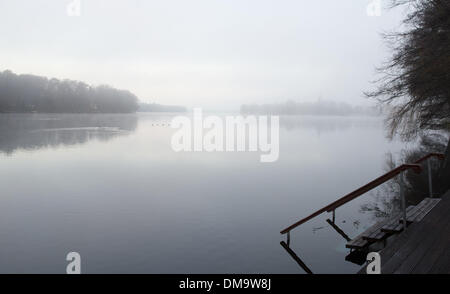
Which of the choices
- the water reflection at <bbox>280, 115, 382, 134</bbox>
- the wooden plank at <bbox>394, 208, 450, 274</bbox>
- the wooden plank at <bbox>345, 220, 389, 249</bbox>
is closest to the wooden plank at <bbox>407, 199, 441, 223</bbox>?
the wooden plank at <bbox>394, 208, 450, 274</bbox>

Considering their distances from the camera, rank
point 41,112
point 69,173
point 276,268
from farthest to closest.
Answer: point 41,112 < point 69,173 < point 276,268

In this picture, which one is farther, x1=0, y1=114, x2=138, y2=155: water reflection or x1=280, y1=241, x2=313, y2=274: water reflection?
x1=0, y1=114, x2=138, y2=155: water reflection

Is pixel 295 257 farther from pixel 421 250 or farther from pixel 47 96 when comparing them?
pixel 47 96

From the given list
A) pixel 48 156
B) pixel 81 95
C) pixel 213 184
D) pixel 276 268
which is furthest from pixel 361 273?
pixel 81 95

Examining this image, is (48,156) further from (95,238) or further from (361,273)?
(361,273)

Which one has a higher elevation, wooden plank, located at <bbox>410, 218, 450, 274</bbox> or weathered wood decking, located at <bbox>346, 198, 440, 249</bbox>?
wooden plank, located at <bbox>410, 218, 450, 274</bbox>

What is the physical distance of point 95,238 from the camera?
1155 cm

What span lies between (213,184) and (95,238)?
967 cm

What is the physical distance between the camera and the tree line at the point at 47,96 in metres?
133

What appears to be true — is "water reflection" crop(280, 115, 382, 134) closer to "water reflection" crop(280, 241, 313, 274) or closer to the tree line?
"water reflection" crop(280, 241, 313, 274)

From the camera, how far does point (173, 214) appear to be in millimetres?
14461

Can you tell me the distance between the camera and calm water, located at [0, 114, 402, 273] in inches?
385

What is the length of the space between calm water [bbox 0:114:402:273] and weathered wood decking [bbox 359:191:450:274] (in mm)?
1963

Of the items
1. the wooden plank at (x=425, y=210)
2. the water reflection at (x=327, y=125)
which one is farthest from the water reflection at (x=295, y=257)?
the water reflection at (x=327, y=125)
